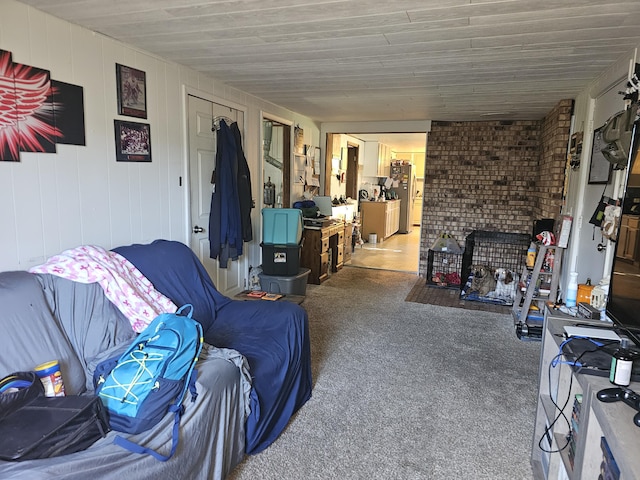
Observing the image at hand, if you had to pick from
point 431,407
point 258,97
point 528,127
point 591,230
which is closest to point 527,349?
point 591,230

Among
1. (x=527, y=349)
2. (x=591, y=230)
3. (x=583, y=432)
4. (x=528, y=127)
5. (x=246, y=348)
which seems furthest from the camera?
(x=528, y=127)

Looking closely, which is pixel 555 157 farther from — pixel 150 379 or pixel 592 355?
pixel 150 379

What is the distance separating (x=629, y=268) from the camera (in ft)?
5.35

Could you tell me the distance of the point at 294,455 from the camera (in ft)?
6.79

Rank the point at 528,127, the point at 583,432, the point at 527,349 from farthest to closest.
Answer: the point at 528,127, the point at 527,349, the point at 583,432

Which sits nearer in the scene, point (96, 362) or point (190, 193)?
point (96, 362)

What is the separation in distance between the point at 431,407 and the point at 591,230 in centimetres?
185

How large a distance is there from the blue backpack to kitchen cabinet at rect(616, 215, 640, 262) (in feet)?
5.94

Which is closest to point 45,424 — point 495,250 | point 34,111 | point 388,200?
point 34,111

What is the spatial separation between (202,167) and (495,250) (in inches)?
158

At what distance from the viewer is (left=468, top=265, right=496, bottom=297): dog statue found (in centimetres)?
492

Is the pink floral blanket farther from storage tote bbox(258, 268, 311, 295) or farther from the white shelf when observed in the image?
storage tote bbox(258, 268, 311, 295)

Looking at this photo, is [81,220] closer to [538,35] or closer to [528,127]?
[538,35]

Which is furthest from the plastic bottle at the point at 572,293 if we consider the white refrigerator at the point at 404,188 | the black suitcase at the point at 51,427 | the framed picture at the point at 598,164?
the white refrigerator at the point at 404,188
